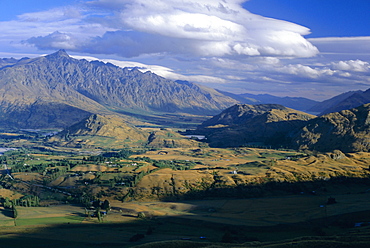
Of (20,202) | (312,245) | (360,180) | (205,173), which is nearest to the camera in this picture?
(312,245)

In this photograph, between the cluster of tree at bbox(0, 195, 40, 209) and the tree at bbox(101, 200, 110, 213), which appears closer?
the tree at bbox(101, 200, 110, 213)

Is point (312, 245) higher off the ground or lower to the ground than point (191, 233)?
higher

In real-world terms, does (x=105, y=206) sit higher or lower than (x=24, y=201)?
lower

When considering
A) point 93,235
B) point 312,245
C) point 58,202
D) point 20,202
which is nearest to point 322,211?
point 312,245

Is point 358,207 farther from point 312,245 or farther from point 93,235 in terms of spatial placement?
point 93,235

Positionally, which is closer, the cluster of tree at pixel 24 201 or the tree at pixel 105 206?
the tree at pixel 105 206

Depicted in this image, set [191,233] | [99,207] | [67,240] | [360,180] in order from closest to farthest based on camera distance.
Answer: [67,240] < [191,233] < [99,207] < [360,180]

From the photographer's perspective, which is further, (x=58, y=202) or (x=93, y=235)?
(x=58, y=202)

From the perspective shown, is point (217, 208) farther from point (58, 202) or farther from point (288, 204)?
point (58, 202)

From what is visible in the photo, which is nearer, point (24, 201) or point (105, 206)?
point (105, 206)
